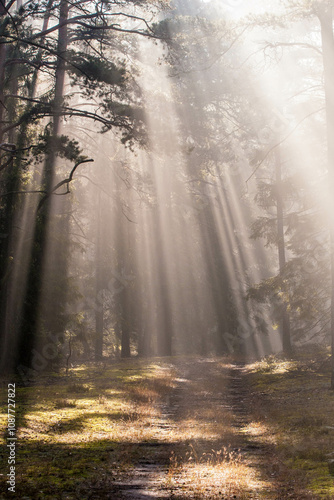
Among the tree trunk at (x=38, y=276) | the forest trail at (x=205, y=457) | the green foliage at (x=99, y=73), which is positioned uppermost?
the green foliage at (x=99, y=73)

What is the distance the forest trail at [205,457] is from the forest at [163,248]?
4 cm

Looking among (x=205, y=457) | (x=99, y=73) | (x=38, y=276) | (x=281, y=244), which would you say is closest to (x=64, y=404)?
(x=205, y=457)

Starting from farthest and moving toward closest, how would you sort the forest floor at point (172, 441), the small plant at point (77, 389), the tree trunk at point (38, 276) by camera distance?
the tree trunk at point (38, 276) < the small plant at point (77, 389) < the forest floor at point (172, 441)

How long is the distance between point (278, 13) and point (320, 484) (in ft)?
39.1

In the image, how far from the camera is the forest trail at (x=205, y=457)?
541 centimetres

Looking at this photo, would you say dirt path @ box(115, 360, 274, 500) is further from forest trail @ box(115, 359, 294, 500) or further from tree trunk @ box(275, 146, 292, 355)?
tree trunk @ box(275, 146, 292, 355)

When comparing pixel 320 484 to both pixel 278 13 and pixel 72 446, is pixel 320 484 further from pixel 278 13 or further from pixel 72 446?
pixel 278 13

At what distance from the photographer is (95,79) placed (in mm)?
12906

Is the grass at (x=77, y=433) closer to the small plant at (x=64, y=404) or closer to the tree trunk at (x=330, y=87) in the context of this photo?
the small plant at (x=64, y=404)

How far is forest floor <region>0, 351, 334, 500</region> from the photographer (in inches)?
218

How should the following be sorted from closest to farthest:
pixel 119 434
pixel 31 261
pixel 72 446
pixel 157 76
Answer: pixel 72 446, pixel 119 434, pixel 31 261, pixel 157 76

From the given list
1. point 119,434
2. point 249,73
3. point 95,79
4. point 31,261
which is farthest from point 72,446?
point 249,73

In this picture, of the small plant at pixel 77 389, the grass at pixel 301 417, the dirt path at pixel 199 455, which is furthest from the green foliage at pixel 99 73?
the grass at pixel 301 417

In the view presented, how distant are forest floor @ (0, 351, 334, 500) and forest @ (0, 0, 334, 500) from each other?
0.05 m
